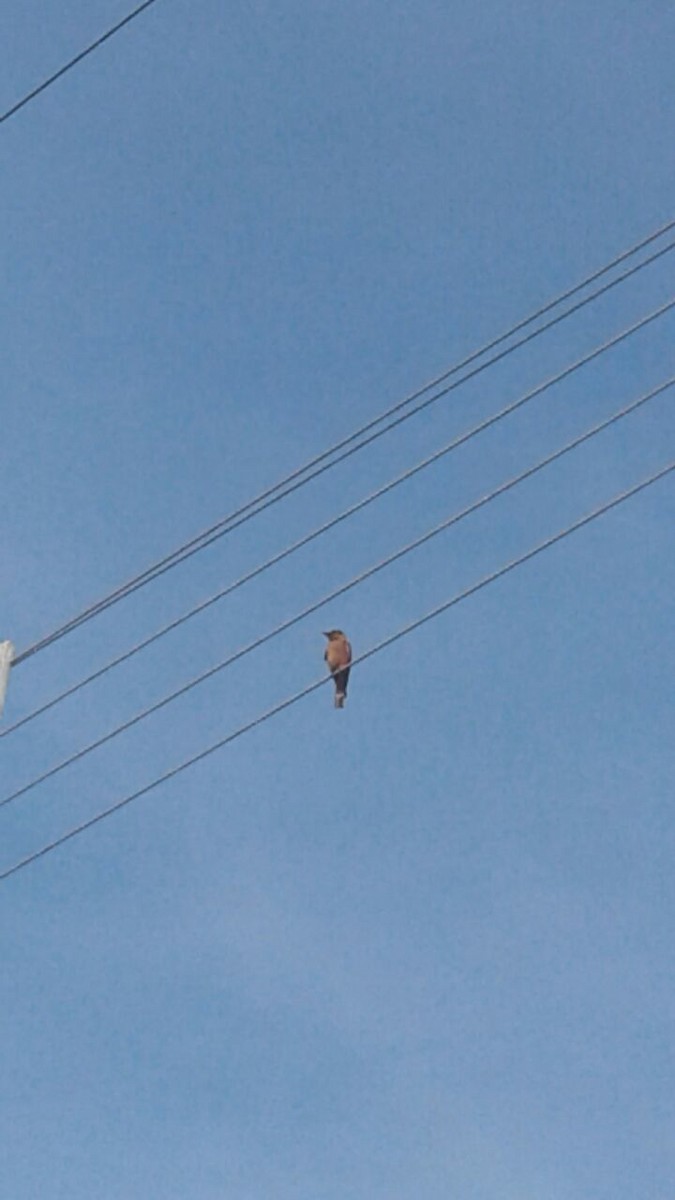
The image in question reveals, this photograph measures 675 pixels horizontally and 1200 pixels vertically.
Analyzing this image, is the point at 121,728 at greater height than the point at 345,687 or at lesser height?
lesser

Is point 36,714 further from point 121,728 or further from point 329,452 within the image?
point 329,452

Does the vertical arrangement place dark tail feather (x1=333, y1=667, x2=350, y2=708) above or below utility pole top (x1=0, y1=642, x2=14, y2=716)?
above

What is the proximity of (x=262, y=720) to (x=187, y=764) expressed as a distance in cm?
74

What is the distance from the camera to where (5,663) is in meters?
18.8

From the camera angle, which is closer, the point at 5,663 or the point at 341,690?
the point at 5,663

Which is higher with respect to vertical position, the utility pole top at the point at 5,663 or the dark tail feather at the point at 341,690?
the dark tail feather at the point at 341,690

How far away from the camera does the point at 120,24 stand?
51.9ft

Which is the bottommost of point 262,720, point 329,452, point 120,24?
point 262,720

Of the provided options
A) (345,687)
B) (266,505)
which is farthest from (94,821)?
(345,687)

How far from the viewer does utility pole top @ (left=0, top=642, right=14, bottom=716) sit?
61.7 feet

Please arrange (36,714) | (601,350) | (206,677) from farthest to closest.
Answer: (36,714)
(206,677)
(601,350)

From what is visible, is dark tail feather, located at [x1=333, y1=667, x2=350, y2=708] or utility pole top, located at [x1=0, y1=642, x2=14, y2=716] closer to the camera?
utility pole top, located at [x1=0, y1=642, x2=14, y2=716]

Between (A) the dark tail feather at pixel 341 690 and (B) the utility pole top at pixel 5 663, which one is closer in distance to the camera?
(B) the utility pole top at pixel 5 663

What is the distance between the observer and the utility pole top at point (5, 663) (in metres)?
18.8
